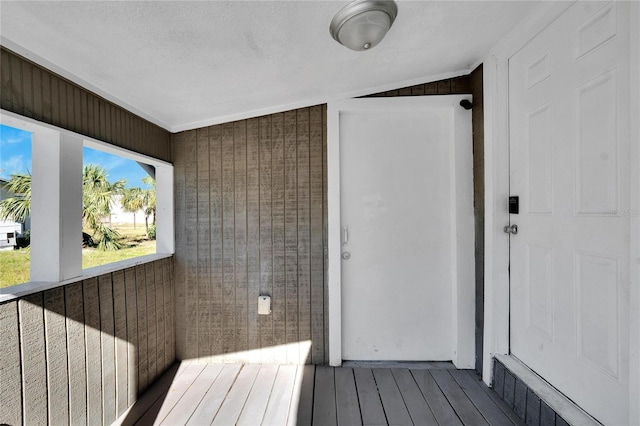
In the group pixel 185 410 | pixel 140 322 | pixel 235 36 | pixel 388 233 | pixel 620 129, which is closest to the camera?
pixel 620 129

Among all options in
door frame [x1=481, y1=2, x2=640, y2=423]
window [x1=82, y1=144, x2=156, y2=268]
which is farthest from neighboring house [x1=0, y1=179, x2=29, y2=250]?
door frame [x1=481, y1=2, x2=640, y2=423]

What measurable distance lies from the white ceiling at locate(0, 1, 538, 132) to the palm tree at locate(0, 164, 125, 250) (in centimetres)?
63

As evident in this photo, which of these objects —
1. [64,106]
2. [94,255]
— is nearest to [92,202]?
[94,255]

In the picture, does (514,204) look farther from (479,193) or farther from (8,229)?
(8,229)

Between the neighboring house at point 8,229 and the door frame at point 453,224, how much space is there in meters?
1.71

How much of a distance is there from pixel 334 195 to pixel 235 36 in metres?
1.16

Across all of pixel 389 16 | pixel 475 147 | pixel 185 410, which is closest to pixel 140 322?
pixel 185 410

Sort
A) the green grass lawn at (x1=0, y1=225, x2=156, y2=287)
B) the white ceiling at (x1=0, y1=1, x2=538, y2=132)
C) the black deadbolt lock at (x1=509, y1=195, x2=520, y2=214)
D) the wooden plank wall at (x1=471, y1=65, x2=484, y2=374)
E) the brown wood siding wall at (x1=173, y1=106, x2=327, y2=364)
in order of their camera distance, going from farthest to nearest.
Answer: the brown wood siding wall at (x1=173, y1=106, x2=327, y2=364) < the wooden plank wall at (x1=471, y1=65, x2=484, y2=374) < the black deadbolt lock at (x1=509, y1=195, x2=520, y2=214) < the green grass lawn at (x1=0, y1=225, x2=156, y2=287) < the white ceiling at (x1=0, y1=1, x2=538, y2=132)

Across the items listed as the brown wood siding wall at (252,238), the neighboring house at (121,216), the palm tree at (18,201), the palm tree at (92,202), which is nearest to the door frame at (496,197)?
the brown wood siding wall at (252,238)

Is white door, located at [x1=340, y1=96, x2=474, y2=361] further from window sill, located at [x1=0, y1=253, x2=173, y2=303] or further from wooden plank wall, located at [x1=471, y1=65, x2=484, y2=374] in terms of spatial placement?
window sill, located at [x1=0, y1=253, x2=173, y2=303]

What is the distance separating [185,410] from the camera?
5.17 feet

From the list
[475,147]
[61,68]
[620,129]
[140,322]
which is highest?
[61,68]

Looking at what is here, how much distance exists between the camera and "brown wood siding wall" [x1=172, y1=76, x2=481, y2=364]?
2.05 metres

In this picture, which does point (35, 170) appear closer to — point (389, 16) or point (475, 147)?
point (389, 16)
